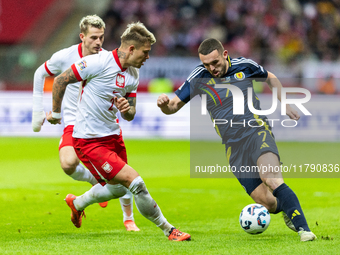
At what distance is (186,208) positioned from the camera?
8.04 metres

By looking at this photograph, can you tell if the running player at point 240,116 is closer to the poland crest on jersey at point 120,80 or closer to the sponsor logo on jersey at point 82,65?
the poland crest on jersey at point 120,80

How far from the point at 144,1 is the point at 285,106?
19.5 meters

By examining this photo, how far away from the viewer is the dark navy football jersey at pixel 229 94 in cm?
587

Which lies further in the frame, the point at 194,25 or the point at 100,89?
the point at 194,25

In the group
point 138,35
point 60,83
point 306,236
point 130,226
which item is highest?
point 138,35

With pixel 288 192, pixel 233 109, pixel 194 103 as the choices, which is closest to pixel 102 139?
pixel 233 109

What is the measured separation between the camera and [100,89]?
548 cm

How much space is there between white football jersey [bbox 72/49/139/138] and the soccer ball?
5.49 ft

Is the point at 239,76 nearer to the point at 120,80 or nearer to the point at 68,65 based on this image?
the point at 120,80

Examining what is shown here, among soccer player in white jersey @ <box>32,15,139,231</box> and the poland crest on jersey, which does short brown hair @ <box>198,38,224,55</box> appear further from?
soccer player in white jersey @ <box>32,15,139,231</box>

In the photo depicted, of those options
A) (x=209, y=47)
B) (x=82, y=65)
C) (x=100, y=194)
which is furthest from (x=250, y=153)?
(x=82, y=65)

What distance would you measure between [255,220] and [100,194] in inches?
67.5

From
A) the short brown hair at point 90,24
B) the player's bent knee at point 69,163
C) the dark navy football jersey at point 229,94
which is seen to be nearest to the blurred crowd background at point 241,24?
the short brown hair at point 90,24

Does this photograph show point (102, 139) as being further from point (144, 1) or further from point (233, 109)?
point (144, 1)
